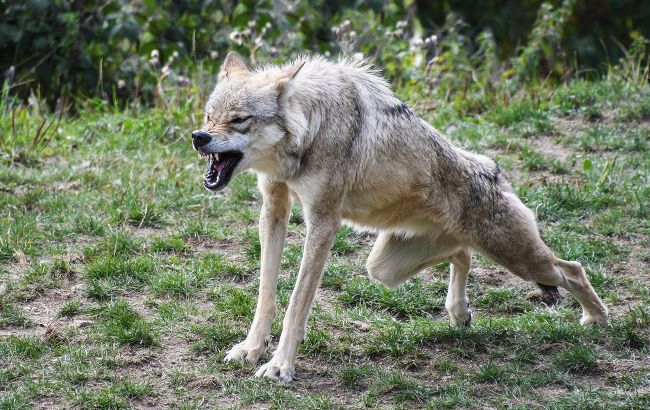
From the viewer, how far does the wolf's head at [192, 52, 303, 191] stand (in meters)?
5.15

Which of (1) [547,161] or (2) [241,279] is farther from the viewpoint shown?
(1) [547,161]

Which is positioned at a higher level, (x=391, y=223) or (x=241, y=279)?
(x=391, y=223)

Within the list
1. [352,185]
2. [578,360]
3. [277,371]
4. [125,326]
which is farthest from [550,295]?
[125,326]

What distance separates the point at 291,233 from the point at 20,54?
491cm

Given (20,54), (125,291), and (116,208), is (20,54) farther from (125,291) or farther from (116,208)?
(125,291)

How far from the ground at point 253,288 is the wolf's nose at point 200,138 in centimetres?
128

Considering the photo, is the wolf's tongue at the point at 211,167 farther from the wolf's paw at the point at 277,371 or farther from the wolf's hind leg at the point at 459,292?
the wolf's hind leg at the point at 459,292

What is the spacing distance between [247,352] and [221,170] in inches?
43.1

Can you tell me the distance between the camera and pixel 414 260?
604cm

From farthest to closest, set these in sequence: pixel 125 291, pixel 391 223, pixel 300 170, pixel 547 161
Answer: pixel 547 161, pixel 125 291, pixel 391 223, pixel 300 170

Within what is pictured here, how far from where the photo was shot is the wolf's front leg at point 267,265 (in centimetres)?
544

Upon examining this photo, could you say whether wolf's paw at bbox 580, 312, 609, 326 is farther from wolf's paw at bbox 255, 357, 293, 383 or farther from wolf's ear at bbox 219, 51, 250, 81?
wolf's ear at bbox 219, 51, 250, 81

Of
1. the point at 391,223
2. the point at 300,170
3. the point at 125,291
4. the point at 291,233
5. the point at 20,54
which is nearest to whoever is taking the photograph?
the point at 300,170

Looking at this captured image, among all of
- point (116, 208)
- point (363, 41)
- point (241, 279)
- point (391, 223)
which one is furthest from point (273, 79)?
point (363, 41)
